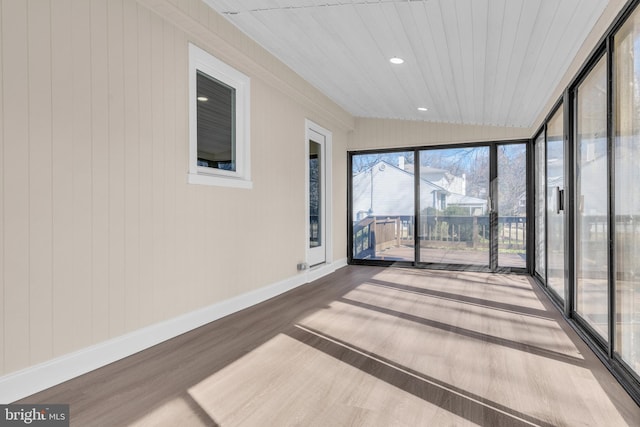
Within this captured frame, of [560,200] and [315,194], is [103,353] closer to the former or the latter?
[315,194]

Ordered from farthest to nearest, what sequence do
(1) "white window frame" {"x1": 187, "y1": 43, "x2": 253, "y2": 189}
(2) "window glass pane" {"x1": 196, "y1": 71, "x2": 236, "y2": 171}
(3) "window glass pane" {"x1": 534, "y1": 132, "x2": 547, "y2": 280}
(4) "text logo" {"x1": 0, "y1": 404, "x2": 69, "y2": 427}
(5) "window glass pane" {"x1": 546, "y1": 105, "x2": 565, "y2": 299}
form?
(3) "window glass pane" {"x1": 534, "y1": 132, "x2": 547, "y2": 280}
(5) "window glass pane" {"x1": 546, "y1": 105, "x2": 565, "y2": 299}
(2) "window glass pane" {"x1": 196, "y1": 71, "x2": 236, "y2": 171}
(1) "white window frame" {"x1": 187, "y1": 43, "x2": 253, "y2": 189}
(4) "text logo" {"x1": 0, "y1": 404, "x2": 69, "y2": 427}

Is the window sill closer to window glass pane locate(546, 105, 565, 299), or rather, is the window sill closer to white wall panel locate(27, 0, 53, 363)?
white wall panel locate(27, 0, 53, 363)

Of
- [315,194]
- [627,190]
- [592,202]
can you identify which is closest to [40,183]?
[627,190]

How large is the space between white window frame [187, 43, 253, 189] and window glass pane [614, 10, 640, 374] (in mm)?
2896

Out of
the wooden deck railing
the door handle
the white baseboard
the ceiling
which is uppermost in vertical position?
the ceiling

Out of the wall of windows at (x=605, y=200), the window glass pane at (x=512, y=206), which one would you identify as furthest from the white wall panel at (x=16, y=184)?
the window glass pane at (x=512, y=206)

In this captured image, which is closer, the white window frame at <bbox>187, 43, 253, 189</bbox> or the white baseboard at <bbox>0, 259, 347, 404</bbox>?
the white baseboard at <bbox>0, 259, 347, 404</bbox>

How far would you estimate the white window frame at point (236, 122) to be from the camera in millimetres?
3092

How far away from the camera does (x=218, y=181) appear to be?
11.1ft

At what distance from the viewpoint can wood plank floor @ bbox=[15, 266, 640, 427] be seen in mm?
1789

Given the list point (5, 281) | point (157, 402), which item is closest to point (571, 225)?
point (157, 402)

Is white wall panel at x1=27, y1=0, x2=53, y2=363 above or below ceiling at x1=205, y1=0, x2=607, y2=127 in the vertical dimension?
below

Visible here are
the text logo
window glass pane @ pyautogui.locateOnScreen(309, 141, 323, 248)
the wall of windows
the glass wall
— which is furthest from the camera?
window glass pane @ pyautogui.locateOnScreen(309, 141, 323, 248)

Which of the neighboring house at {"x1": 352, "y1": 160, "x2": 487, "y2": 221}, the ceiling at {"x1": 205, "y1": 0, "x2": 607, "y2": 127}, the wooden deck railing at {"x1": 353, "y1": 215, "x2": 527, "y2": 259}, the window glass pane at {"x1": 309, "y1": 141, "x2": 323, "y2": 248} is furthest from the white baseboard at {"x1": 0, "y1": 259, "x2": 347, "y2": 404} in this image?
the neighboring house at {"x1": 352, "y1": 160, "x2": 487, "y2": 221}
